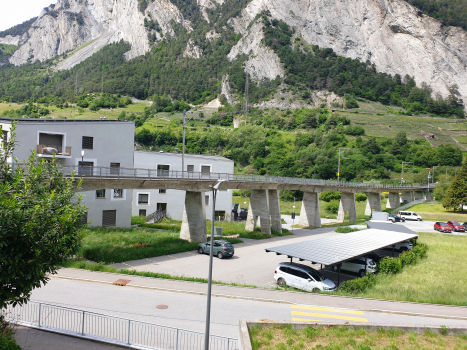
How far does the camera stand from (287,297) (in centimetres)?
1894

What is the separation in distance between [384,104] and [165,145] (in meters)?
127

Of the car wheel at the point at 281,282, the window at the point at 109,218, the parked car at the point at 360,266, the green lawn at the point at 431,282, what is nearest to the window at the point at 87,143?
the window at the point at 109,218

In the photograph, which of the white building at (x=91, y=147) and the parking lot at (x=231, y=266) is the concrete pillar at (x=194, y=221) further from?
the white building at (x=91, y=147)

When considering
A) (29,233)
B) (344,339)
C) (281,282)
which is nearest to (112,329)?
(29,233)

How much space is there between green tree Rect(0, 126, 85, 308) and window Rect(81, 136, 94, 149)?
28435 mm

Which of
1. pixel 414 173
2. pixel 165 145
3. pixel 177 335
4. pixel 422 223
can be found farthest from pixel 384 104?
pixel 177 335

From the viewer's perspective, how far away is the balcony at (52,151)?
33806mm

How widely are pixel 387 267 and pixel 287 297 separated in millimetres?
10258

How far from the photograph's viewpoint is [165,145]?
12162 cm

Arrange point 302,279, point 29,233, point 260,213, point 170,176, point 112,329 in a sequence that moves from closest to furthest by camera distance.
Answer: point 29,233 → point 112,329 → point 302,279 → point 170,176 → point 260,213

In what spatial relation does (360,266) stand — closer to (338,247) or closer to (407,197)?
(338,247)

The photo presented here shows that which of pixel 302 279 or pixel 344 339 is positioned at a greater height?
pixel 344 339

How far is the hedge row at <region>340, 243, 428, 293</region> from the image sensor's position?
68.8 ft

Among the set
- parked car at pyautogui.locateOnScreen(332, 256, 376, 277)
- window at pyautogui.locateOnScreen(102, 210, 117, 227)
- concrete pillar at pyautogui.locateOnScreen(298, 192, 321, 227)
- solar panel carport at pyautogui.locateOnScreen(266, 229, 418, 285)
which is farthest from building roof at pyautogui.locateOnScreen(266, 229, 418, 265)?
window at pyautogui.locateOnScreen(102, 210, 117, 227)
